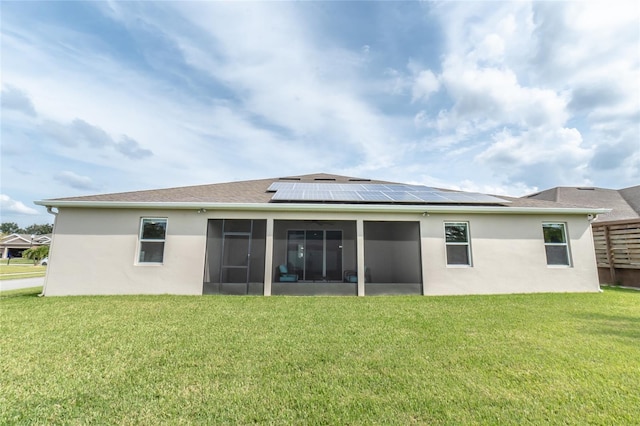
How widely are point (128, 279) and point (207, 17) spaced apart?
9.14 m

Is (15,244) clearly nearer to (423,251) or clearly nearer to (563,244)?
(423,251)

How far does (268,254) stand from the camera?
873 cm

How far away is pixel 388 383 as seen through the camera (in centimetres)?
314

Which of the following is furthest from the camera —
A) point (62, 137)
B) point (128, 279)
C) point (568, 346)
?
point (62, 137)

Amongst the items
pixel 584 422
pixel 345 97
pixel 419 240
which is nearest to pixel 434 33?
pixel 345 97

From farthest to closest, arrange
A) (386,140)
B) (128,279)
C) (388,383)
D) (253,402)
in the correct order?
(386,140), (128,279), (388,383), (253,402)

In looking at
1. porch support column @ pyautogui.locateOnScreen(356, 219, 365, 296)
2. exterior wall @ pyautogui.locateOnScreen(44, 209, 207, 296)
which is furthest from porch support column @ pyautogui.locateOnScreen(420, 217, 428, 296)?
exterior wall @ pyautogui.locateOnScreen(44, 209, 207, 296)

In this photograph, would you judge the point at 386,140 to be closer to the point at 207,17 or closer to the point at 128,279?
the point at 207,17

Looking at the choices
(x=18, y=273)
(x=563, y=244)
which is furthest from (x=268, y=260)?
(x=18, y=273)

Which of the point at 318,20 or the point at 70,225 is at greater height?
the point at 318,20

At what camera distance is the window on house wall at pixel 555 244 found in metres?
9.31

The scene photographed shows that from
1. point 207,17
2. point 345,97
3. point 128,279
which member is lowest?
point 128,279

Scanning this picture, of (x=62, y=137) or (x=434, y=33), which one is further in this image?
(x=62, y=137)

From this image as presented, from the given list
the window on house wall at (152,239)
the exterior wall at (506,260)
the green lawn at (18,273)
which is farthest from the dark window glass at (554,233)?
the green lawn at (18,273)
